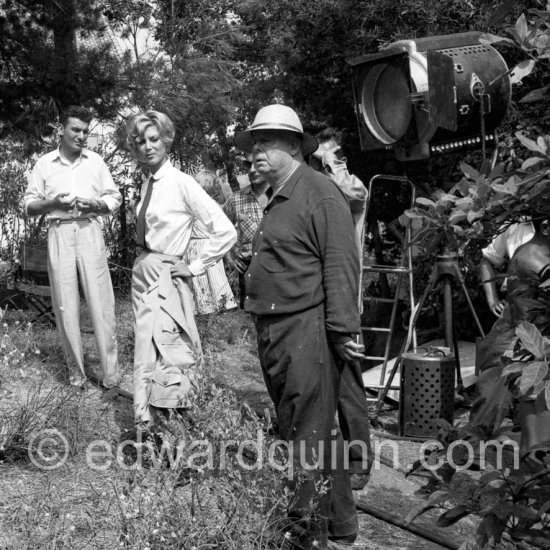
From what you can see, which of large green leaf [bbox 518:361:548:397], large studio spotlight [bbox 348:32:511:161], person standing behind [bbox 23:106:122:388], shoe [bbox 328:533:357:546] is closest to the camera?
large green leaf [bbox 518:361:548:397]

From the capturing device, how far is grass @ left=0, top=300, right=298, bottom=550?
129 inches

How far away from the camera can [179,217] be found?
502 centimetres

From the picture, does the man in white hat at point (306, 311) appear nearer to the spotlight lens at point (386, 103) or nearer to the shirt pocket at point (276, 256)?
the shirt pocket at point (276, 256)

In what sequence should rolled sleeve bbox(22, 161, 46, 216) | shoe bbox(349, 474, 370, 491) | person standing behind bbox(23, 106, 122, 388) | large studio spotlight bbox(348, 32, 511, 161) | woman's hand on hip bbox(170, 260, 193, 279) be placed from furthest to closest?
rolled sleeve bbox(22, 161, 46, 216), person standing behind bbox(23, 106, 122, 388), large studio spotlight bbox(348, 32, 511, 161), woman's hand on hip bbox(170, 260, 193, 279), shoe bbox(349, 474, 370, 491)

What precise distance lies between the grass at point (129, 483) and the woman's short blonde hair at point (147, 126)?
4.53ft

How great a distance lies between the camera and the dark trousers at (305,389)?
3.68m

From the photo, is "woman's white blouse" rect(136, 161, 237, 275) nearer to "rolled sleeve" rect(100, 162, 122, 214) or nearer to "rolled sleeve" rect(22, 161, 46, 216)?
"rolled sleeve" rect(100, 162, 122, 214)

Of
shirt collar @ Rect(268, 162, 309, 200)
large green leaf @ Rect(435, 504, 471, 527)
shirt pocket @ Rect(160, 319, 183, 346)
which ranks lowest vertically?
shirt pocket @ Rect(160, 319, 183, 346)

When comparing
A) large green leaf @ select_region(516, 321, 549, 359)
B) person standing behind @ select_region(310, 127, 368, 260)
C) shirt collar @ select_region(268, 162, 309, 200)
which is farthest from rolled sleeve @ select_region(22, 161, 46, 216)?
large green leaf @ select_region(516, 321, 549, 359)

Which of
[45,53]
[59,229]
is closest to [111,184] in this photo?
[59,229]

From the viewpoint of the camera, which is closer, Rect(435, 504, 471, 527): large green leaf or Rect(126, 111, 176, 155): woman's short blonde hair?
Rect(435, 504, 471, 527): large green leaf

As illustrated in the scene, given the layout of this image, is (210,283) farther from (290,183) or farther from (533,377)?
(533,377)

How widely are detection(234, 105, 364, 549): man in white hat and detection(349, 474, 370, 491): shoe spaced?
94 cm

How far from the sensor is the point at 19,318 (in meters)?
8.48
